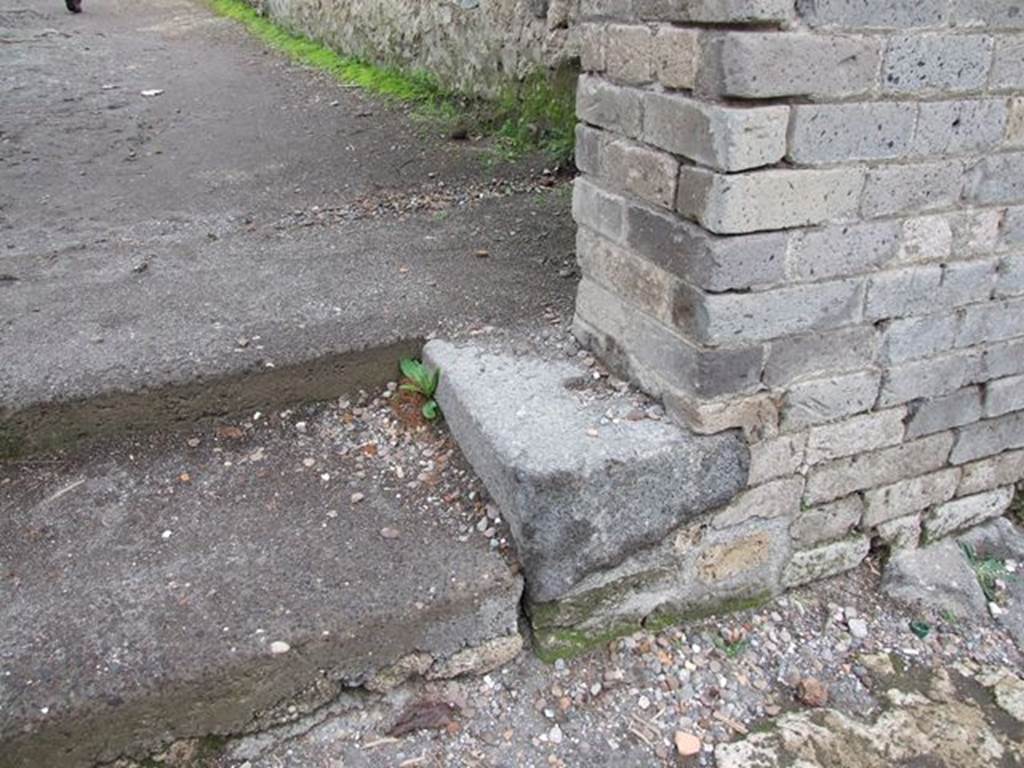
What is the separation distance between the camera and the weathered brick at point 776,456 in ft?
7.37

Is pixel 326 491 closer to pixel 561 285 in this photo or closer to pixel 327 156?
pixel 561 285

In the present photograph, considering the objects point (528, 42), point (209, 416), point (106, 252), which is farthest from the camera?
point (528, 42)

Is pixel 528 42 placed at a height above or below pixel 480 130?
above

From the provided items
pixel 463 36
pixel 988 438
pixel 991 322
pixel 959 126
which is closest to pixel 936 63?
pixel 959 126

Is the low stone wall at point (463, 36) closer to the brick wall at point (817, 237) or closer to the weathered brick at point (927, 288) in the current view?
the brick wall at point (817, 237)

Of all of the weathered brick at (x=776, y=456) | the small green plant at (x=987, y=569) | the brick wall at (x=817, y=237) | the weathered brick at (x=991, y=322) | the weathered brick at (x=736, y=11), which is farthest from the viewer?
the small green plant at (x=987, y=569)

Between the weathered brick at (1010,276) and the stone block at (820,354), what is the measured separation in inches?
17.2

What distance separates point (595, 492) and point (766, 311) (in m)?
0.61

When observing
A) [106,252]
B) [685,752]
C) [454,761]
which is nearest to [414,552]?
[454,761]

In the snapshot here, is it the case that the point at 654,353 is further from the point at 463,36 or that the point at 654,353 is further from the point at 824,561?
the point at 463,36

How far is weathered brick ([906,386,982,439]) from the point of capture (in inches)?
95.4

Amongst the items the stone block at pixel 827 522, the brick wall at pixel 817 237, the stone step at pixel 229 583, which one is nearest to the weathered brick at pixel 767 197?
the brick wall at pixel 817 237

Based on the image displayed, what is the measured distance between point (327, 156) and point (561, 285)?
253cm

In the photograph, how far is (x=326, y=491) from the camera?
2.39 meters
